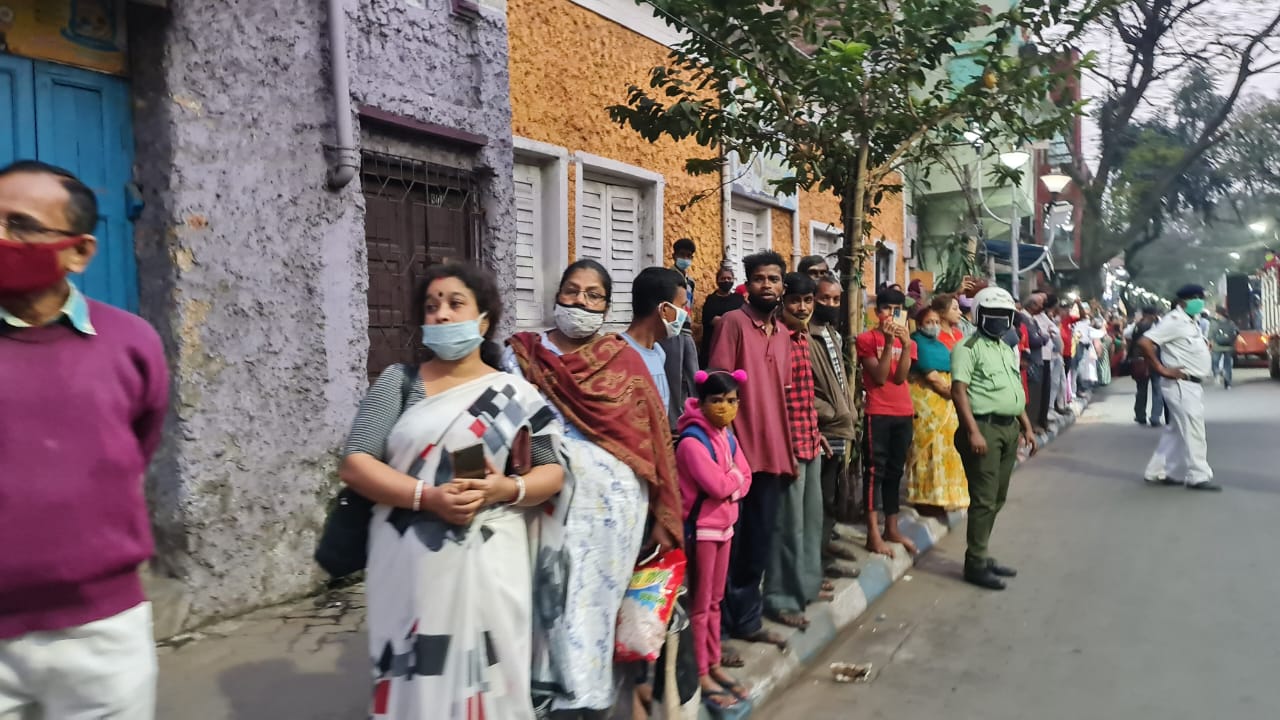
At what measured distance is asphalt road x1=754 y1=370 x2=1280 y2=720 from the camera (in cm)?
412

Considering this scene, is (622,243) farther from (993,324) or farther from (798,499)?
(798,499)

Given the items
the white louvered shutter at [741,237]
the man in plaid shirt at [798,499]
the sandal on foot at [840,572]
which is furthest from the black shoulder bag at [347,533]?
the white louvered shutter at [741,237]

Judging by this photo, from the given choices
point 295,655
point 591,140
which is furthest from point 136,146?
point 591,140

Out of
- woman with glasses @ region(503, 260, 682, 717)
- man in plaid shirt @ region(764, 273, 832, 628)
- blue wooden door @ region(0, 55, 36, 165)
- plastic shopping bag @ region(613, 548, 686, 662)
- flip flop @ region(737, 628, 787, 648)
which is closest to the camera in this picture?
woman with glasses @ region(503, 260, 682, 717)

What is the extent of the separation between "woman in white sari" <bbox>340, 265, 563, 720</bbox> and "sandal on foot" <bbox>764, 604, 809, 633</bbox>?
2347 mm

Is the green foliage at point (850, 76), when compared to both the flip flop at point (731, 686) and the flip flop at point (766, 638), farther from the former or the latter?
the flip flop at point (731, 686)

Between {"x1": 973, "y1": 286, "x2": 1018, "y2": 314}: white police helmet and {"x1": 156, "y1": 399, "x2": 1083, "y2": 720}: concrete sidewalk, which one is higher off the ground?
{"x1": 973, "y1": 286, "x2": 1018, "y2": 314}: white police helmet

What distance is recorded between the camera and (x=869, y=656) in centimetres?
481

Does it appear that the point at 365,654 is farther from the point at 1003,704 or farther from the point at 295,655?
the point at 1003,704

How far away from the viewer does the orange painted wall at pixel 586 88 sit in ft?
25.1

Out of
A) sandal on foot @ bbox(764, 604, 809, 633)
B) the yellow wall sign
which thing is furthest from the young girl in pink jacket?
the yellow wall sign

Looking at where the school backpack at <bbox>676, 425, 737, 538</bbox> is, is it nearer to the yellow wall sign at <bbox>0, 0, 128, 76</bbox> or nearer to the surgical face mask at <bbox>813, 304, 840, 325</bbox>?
the surgical face mask at <bbox>813, 304, 840, 325</bbox>

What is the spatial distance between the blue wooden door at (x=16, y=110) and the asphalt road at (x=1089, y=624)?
4.19 m

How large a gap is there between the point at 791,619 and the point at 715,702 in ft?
3.44
